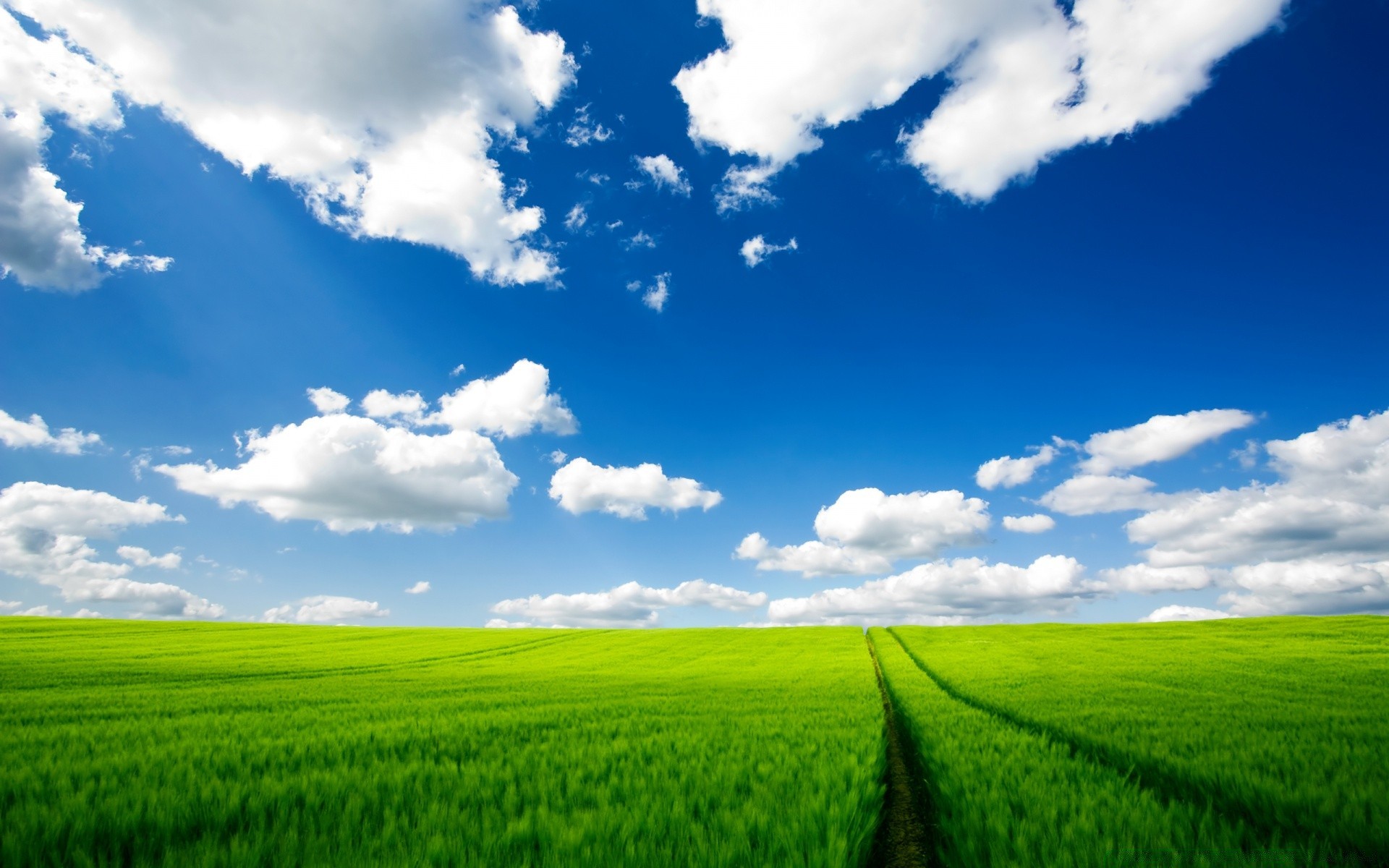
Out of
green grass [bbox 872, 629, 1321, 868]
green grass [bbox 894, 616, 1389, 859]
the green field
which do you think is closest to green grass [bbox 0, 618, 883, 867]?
the green field

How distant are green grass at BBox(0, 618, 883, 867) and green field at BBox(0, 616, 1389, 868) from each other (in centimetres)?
4

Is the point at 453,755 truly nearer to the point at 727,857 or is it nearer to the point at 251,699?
the point at 727,857

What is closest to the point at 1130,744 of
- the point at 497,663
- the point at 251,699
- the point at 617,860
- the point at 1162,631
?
the point at 617,860

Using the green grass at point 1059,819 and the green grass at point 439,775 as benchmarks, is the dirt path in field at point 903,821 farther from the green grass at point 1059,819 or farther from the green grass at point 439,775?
the green grass at point 439,775

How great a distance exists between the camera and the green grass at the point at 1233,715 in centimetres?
514

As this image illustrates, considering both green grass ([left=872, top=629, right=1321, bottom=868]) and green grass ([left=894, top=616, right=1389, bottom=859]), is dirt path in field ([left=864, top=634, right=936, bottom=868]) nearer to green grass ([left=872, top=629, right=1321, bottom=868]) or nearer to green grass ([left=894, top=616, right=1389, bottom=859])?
green grass ([left=872, top=629, right=1321, bottom=868])

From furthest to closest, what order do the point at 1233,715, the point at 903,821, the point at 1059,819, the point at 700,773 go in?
the point at 1233,715 < the point at 903,821 < the point at 700,773 < the point at 1059,819

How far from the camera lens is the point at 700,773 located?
5.89 m

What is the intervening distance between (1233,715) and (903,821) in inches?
324

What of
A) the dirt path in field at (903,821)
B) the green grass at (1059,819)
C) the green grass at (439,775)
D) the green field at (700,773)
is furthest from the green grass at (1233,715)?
the green grass at (439,775)

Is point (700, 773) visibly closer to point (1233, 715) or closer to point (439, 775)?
point (439, 775)

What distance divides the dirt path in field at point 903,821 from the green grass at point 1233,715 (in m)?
2.40

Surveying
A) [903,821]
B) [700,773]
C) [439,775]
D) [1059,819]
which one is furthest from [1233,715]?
[439,775]

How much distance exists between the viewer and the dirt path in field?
558cm
